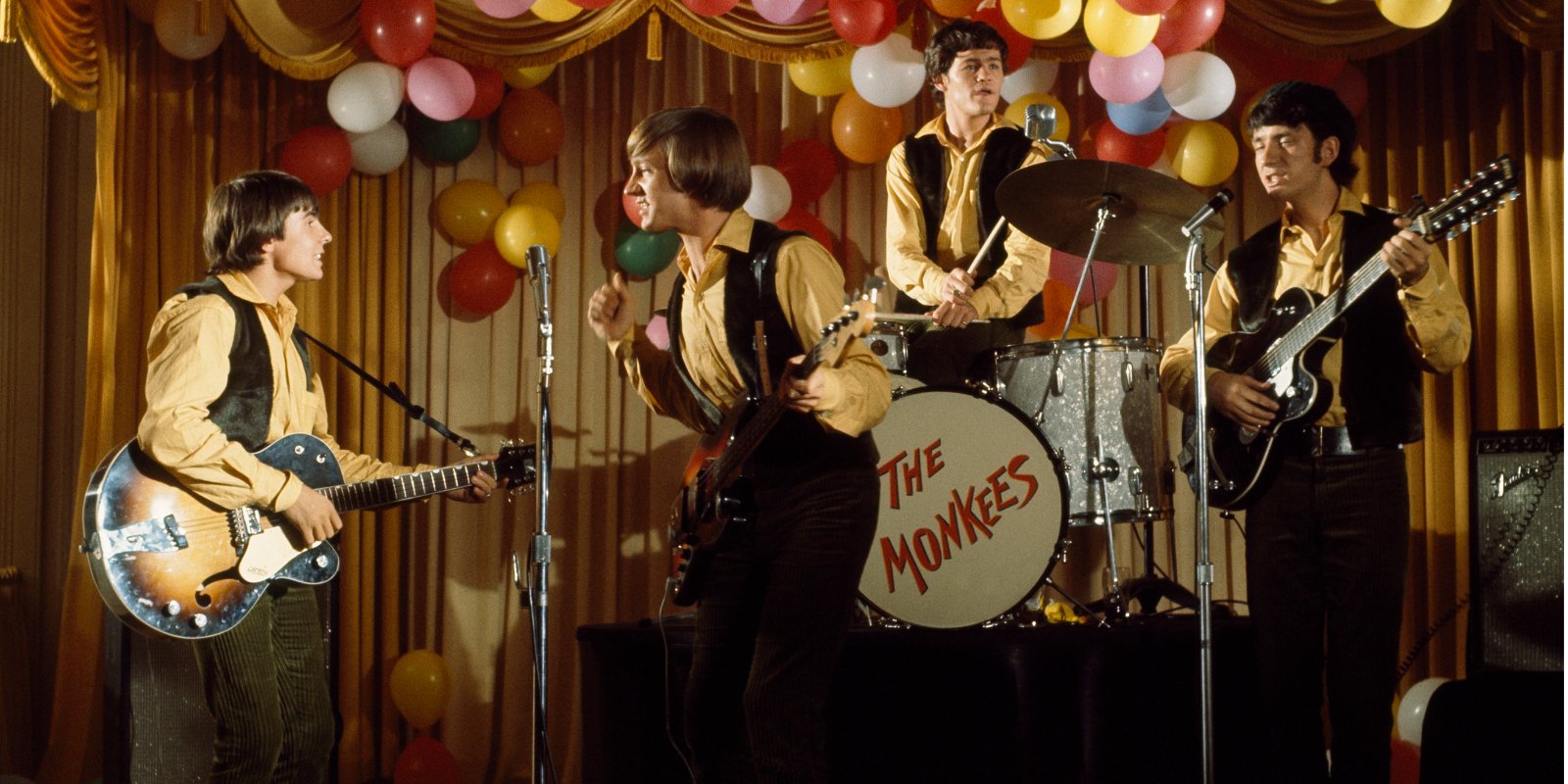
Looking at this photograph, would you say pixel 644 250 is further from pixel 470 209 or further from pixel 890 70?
pixel 890 70

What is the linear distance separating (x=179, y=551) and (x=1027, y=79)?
341 cm

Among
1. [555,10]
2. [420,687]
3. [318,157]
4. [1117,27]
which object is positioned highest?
[555,10]

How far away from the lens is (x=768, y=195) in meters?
5.33

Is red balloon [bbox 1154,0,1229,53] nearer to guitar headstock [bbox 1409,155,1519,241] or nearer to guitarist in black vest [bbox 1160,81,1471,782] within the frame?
guitarist in black vest [bbox 1160,81,1471,782]

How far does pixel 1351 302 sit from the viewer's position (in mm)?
3521

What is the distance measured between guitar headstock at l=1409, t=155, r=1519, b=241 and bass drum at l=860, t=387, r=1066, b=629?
1328 millimetres

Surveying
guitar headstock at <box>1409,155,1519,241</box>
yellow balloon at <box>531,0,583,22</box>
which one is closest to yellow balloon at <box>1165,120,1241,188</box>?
guitar headstock at <box>1409,155,1519,241</box>

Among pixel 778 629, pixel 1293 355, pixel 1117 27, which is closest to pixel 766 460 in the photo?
pixel 778 629

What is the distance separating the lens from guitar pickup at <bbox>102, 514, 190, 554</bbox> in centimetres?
367

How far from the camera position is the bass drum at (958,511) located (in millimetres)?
4270

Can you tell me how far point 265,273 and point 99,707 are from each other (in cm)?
217

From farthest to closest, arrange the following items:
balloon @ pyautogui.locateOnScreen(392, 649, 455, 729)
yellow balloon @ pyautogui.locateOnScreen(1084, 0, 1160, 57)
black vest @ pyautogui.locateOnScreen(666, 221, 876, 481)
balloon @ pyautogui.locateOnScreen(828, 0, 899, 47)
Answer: balloon @ pyautogui.locateOnScreen(392, 649, 455, 729), balloon @ pyautogui.locateOnScreen(828, 0, 899, 47), yellow balloon @ pyautogui.locateOnScreen(1084, 0, 1160, 57), black vest @ pyautogui.locateOnScreen(666, 221, 876, 481)

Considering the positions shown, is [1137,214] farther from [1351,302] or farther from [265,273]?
[265,273]

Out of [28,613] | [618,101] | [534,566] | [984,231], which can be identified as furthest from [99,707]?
[984,231]
